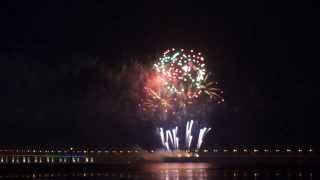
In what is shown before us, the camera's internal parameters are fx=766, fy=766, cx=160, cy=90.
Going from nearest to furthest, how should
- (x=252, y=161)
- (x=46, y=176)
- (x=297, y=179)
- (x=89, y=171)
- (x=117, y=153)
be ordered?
(x=297, y=179) → (x=46, y=176) → (x=89, y=171) → (x=252, y=161) → (x=117, y=153)

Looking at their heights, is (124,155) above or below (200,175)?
above

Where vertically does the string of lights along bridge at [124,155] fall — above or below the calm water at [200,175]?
above

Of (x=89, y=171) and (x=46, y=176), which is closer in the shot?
(x=46, y=176)

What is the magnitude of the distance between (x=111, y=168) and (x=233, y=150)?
39160 mm

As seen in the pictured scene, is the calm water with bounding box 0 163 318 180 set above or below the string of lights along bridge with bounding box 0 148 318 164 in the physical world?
below

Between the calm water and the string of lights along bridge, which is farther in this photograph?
the string of lights along bridge

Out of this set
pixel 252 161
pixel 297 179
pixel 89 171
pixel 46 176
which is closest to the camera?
pixel 297 179

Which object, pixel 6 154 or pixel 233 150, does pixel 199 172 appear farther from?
pixel 6 154

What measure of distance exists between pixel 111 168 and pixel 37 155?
42537mm

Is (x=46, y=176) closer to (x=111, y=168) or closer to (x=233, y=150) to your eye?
(x=111, y=168)

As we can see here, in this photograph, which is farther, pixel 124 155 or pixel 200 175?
pixel 124 155

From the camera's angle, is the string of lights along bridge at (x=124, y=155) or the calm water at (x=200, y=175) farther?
the string of lights along bridge at (x=124, y=155)

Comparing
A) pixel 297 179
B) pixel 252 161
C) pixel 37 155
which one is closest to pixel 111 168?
pixel 252 161

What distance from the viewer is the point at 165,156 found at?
117062 millimetres
